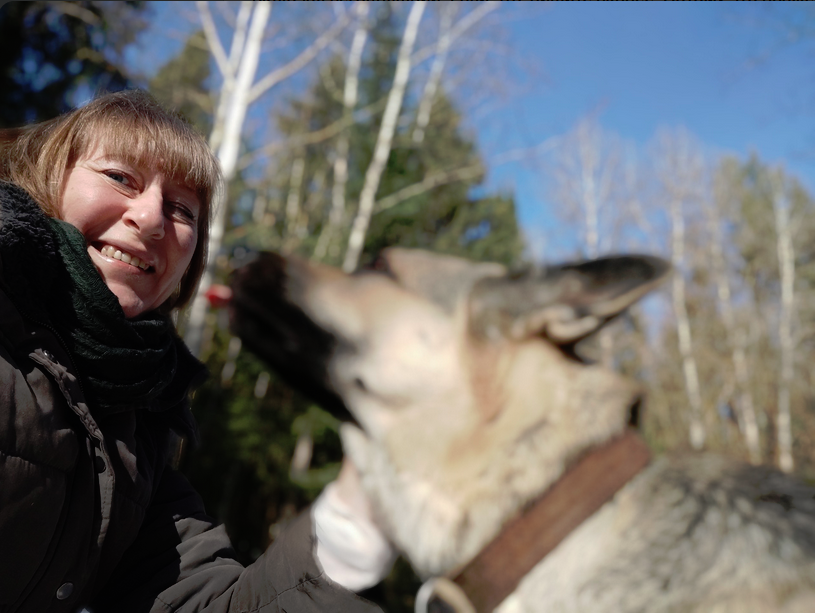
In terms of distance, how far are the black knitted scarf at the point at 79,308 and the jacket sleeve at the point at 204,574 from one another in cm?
47

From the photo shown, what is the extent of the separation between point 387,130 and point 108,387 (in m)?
9.19

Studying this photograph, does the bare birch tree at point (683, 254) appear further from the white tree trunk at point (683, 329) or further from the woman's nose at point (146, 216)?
the woman's nose at point (146, 216)

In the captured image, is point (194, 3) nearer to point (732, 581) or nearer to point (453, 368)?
point (453, 368)

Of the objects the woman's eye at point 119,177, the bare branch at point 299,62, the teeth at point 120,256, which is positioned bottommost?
the teeth at point 120,256

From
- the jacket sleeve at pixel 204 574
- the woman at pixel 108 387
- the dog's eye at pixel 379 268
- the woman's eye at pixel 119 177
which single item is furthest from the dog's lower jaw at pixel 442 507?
the woman's eye at pixel 119 177

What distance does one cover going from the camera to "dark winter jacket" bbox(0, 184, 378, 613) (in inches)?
50.7

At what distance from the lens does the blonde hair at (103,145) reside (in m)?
1.70

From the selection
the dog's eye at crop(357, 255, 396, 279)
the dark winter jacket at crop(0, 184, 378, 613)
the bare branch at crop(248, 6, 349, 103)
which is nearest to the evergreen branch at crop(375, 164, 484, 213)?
the bare branch at crop(248, 6, 349, 103)

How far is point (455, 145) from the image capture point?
1193 centimetres

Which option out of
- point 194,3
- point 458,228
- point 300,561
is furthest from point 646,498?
point 458,228

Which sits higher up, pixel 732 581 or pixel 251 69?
pixel 251 69

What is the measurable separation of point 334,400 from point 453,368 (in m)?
0.51

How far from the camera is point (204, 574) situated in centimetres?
172

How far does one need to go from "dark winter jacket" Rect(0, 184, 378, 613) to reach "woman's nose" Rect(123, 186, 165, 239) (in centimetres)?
36
